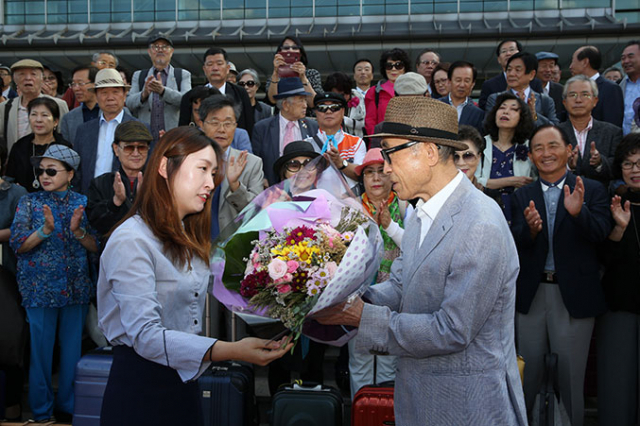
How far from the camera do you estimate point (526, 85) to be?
20.1ft

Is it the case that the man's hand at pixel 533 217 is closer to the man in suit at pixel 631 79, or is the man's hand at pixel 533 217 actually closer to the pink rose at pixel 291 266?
the pink rose at pixel 291 266

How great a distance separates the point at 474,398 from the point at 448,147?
94 cm

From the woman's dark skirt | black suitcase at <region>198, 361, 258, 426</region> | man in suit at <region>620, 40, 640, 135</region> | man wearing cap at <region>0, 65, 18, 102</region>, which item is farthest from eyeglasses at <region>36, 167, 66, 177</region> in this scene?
man in suit at <region>620, 40, 640, 135</region>

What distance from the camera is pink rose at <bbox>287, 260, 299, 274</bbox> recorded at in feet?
6.50

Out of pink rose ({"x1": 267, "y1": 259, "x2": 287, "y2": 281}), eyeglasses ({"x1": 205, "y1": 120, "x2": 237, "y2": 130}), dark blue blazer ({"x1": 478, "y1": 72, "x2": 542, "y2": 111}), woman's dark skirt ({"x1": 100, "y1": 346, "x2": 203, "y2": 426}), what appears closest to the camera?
pink rose ({"x1": 267, "y1": 259, "x2": 287, "y2": 281})

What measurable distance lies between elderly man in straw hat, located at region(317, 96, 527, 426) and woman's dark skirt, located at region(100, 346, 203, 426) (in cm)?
70

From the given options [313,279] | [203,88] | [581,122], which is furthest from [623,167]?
[203,88]

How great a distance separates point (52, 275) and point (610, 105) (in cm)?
573

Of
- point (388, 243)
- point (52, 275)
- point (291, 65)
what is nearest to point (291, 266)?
point (388, 243)

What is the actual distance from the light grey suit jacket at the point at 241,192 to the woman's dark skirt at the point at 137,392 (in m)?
2.54

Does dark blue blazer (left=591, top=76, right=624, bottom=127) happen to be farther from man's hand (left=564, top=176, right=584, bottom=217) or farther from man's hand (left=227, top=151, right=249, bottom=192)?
man's hand (left=227, top=151, right=249, bottom=192)

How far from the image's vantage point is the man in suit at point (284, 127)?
578 cm

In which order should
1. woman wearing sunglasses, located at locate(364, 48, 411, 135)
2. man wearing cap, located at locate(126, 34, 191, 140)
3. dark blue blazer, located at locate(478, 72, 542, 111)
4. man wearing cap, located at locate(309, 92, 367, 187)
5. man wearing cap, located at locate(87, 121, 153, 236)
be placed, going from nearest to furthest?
man wearing cap, located at locate(87, 121, 153, 236), man wearing cap, located at locate(309, 92, 367, 187), man wearing cap, located at locate(126, 34, 191, 140), dark blue blazer, located at locate(478, 72, 542, 111), woman wearing sunglasses, located at locate(364, 48, 411, 135)

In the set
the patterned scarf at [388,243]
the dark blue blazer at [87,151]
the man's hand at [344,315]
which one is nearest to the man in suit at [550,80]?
the patterned scarf at [388,243]
